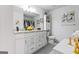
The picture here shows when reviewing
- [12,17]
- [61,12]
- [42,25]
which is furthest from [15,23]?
[61,12]

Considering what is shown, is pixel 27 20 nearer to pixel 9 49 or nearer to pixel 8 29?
pixel 8 29

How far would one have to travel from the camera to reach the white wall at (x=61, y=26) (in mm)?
995

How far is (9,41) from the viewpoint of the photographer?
0.98 m

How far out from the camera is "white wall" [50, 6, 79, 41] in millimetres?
995

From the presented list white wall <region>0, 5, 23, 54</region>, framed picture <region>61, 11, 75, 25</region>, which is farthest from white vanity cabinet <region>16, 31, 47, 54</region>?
framed picture <region>61, 11, 75, 25</region>

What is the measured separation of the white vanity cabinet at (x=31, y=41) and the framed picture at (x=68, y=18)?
0.30 meters

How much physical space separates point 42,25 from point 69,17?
0.34 metres

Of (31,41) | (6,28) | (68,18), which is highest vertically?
(68,18)

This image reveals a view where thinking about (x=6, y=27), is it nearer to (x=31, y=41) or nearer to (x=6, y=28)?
(x=6, y=28)

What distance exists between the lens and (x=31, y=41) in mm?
1173

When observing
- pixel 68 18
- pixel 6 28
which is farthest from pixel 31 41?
pixel 68 18

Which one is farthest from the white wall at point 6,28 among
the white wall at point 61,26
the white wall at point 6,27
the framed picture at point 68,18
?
the framed picture at point 68,18

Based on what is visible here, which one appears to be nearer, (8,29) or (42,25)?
(8,29)

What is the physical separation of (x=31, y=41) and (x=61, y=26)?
43 centimetres
